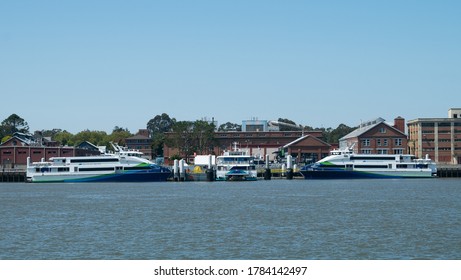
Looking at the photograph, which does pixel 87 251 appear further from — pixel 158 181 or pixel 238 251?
pixel 158 181

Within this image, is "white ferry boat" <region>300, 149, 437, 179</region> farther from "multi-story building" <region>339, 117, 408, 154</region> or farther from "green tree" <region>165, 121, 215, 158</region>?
"green tree" <region>165, 121, 215, 158</region>

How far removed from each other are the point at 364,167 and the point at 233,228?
77.8m

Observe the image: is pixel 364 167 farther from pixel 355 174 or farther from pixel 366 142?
pixel 366 142

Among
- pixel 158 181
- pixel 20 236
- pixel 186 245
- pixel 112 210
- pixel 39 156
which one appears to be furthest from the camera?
pixel 39 156

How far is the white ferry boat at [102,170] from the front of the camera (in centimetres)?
10994

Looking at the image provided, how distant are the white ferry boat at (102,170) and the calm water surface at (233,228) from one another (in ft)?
143

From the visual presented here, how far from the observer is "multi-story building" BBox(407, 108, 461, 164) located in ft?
524

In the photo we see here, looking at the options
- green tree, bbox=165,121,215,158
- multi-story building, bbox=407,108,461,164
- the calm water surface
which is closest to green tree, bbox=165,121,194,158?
green tree, bbox=165,121,215,158

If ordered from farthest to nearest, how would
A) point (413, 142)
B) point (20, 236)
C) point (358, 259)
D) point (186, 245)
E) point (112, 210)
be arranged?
point (413, 142) → point (112, 210) → point (20, 236) → point (186, 245) → point (358, 259)

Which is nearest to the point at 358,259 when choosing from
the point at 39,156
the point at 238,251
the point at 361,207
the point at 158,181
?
the point at 238,251

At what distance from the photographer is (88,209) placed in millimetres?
56438

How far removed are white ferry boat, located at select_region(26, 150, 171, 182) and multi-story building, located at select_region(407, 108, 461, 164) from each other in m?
67.7

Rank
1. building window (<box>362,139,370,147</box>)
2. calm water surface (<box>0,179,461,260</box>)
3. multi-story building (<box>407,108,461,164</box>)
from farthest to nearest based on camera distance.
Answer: multi-story building (<box>407,108,461,164</box>) < building window (<box>362,139,370,147</box>) < calm water surface (<box>0,179,461,260</box>)

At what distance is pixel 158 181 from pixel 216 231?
71.2m
